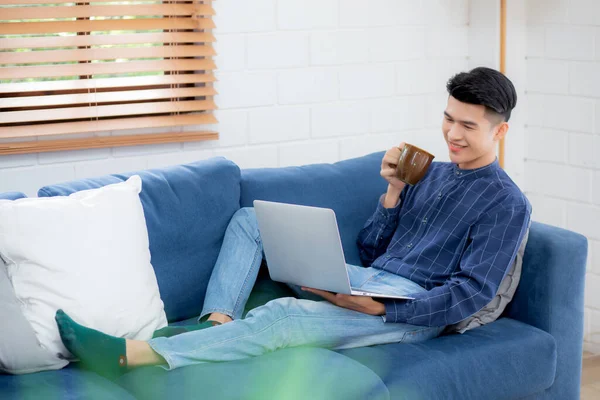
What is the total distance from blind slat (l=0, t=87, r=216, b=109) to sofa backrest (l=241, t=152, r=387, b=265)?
46 cm

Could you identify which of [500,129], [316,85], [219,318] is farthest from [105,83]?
[500,129]

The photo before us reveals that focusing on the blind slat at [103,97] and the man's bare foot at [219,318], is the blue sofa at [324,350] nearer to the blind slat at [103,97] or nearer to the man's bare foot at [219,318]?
the man's bare foot at [219,318]

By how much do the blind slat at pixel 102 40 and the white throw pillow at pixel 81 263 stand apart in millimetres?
728

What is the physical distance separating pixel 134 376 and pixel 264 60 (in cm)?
160

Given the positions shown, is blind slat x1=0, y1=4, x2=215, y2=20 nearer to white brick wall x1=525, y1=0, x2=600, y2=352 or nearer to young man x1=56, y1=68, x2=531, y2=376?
young man x1=56, y1=68, x2=531, y2=376

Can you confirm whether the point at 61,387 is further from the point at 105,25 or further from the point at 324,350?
the point at 105,25

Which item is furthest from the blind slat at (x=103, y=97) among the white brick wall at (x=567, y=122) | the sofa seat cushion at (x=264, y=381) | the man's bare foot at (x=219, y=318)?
the white brick wall at (x=567, y=122)

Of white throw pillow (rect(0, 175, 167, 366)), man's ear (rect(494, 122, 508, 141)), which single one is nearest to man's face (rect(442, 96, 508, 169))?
man's ear (rect(494, 122, 508, 141))

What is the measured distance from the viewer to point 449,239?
2.66 m

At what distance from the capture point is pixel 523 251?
269 centimetres

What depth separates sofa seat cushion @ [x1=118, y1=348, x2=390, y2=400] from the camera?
212 cm

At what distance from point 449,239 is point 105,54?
1382mm

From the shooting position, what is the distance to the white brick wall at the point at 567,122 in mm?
3516

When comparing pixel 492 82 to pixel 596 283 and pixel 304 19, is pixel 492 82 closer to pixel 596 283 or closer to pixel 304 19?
pixel 304 19
